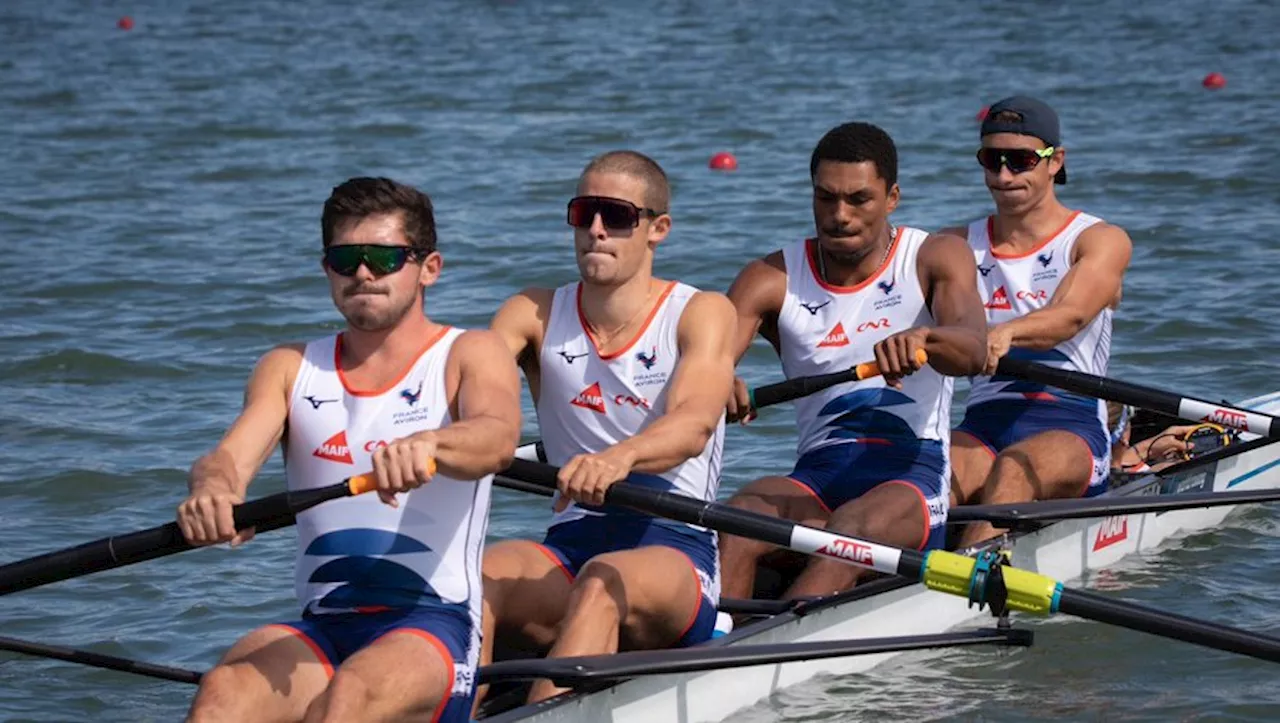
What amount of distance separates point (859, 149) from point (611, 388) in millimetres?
1361

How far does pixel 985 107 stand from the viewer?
20844 millimetres

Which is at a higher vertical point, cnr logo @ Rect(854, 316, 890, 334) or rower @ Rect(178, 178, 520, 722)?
cnr logo @ Rect(854, 316, 890, 334)

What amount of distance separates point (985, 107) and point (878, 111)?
3.78 feet

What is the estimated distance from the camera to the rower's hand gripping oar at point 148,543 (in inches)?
201

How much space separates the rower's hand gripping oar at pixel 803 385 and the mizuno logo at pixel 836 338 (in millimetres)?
125

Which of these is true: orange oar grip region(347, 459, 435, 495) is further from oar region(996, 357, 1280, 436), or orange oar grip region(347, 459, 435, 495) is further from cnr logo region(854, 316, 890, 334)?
oar region(996, 357, 1280, 436)

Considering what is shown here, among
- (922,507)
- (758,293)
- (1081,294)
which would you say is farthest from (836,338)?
(1081,294)

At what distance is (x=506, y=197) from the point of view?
56.3ft

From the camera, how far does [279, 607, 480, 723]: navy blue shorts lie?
16.7ft

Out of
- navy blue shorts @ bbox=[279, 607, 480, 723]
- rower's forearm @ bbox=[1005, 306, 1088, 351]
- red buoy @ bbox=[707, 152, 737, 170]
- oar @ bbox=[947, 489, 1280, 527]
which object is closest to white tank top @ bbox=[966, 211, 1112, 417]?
rower's forearm @ bbox=[1005, 306, 1088, 351]

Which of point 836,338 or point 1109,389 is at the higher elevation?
point 836,338

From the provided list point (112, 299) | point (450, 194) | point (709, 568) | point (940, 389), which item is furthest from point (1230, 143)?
point (709, 568)

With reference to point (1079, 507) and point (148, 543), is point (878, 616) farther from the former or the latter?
point (148, 543)

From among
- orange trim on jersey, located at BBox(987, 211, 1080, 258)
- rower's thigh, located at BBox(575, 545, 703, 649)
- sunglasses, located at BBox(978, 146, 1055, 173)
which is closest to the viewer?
rower's thigh, located at BBox(575, 545, 703, 649)
